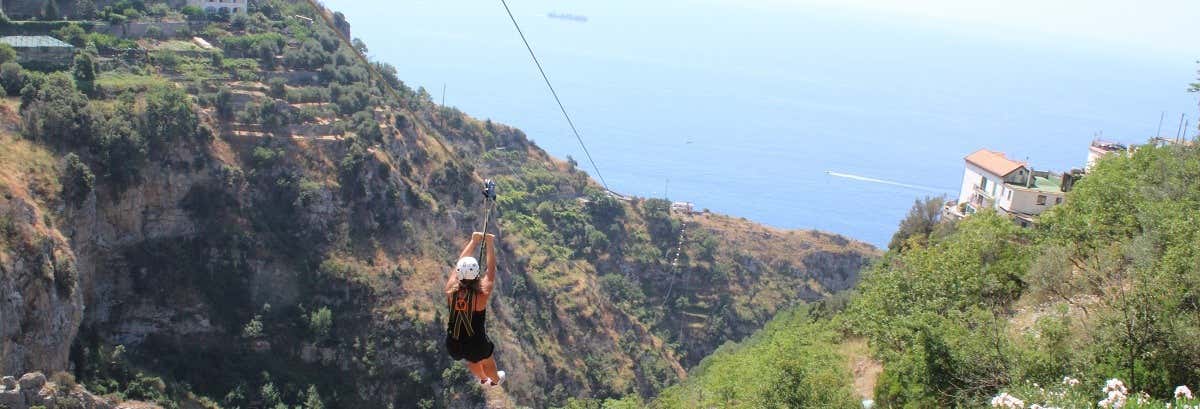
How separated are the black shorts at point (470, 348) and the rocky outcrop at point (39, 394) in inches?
651

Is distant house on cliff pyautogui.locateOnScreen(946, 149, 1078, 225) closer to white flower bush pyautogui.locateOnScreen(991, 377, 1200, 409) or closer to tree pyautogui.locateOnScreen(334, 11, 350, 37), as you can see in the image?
white flower bush pyautogui.locateOnScreen(991, 377, 1200, 409)

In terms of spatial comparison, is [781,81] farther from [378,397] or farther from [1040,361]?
[1040,361]

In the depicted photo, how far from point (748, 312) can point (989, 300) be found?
35261 millimetres

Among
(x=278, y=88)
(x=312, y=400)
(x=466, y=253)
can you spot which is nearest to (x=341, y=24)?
(x=278, y=88)

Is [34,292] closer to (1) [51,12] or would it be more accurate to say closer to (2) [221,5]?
(1) [51,12]

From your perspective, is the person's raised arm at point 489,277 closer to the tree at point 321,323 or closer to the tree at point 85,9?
the tree at point 321,323

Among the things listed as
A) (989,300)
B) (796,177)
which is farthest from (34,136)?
(796,177)

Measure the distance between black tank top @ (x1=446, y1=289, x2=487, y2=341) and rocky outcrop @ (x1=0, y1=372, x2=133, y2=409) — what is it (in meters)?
16.6

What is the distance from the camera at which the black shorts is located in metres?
8.13

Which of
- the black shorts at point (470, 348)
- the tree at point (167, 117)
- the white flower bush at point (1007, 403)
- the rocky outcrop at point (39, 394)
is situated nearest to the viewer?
the black shorts at point (470, 348)

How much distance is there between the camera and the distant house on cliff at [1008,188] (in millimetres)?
30062

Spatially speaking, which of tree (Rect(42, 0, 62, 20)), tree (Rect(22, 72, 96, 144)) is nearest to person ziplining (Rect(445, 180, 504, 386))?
tree (Rect(22, 72, 96, 144))

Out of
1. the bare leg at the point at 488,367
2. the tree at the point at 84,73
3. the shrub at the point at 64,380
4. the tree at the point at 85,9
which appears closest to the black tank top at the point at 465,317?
the bare leg at the point at 488,367

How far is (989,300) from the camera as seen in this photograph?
1627 centimetres
